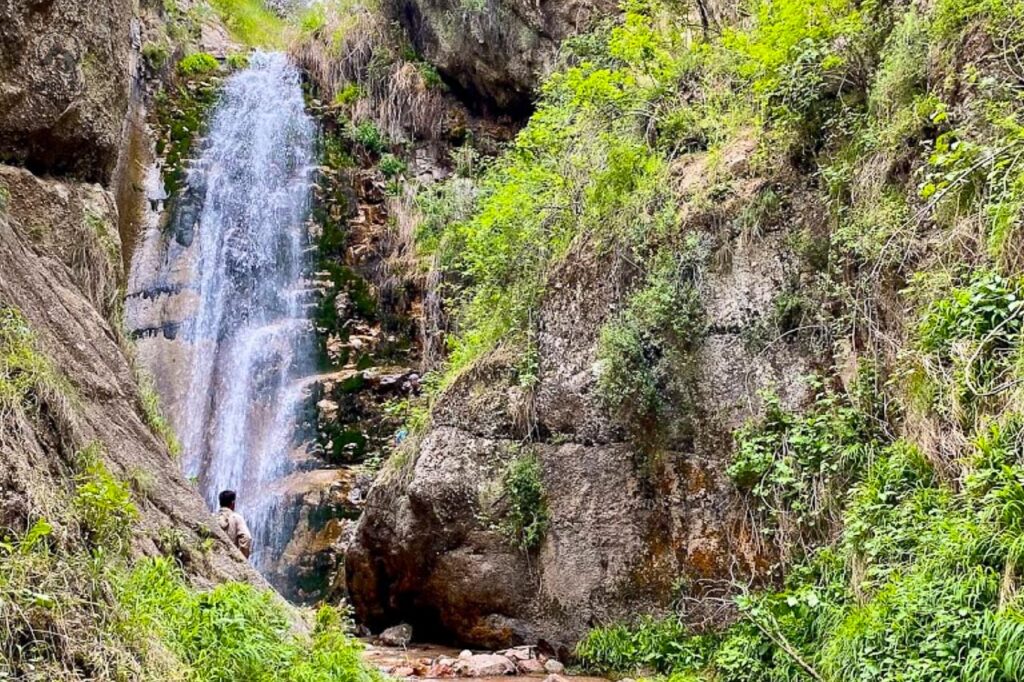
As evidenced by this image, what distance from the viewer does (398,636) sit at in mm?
8953

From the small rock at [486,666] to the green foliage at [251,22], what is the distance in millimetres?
21764

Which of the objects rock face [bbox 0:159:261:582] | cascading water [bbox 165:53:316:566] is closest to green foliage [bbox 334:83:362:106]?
cascading water [bbox 165:53:316:566]

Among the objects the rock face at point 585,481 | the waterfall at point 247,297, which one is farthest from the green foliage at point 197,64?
the rock face at point 585,481

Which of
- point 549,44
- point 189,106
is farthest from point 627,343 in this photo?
point 189,106

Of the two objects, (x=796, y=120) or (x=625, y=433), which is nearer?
(x=796, y=120)

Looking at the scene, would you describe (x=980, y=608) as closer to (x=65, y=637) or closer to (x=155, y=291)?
(x=65, y=637)

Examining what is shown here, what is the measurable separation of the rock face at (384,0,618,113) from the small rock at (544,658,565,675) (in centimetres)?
1226

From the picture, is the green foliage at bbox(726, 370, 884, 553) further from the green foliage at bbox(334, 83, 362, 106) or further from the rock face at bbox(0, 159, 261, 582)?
the green foliage at bbox(334, 83, 362, 106)

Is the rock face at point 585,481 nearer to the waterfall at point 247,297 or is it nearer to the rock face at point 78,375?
the rock face at point 78,375

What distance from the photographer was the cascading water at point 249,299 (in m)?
13.2

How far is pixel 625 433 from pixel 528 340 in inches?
67.2

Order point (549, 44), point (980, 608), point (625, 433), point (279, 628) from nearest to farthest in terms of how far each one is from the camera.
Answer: point (980, 608) < point (279, 628) < point (625, 433) < point (549, 44)

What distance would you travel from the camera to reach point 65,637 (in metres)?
3.18

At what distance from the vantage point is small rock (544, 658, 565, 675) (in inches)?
287
